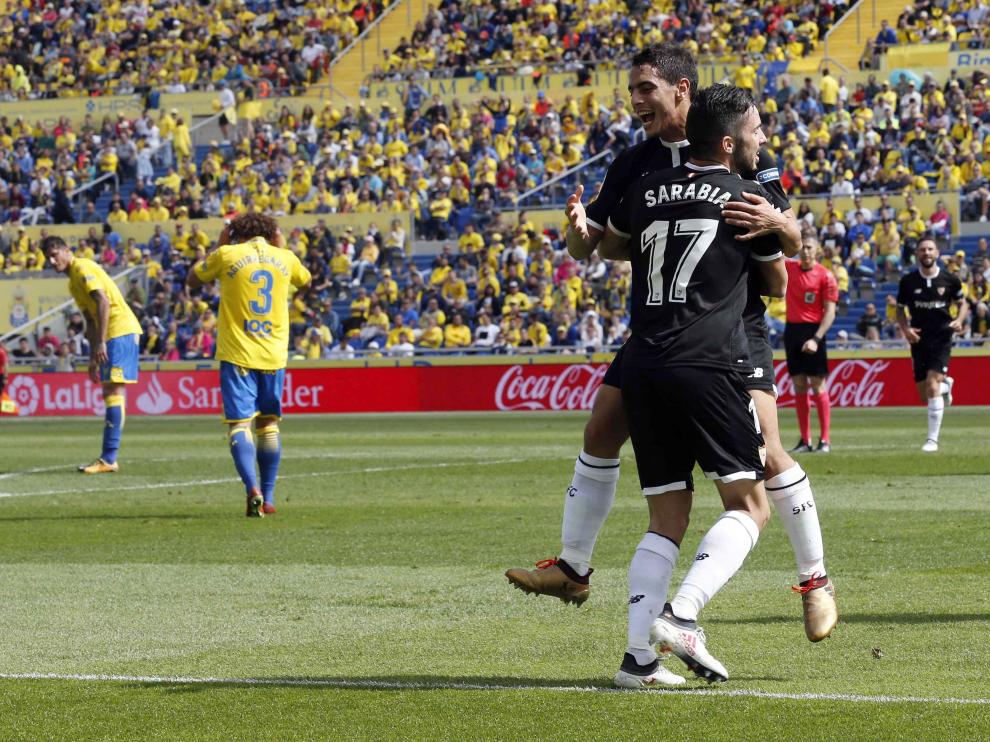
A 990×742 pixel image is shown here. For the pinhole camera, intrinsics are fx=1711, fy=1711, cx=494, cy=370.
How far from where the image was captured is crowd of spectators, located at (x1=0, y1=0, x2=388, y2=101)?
50.2 m

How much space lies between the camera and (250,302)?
12.9 m

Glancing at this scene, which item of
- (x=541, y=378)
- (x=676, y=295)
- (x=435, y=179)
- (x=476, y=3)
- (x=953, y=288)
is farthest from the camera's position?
(x=476, y=3)

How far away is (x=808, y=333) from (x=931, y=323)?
1.38 m

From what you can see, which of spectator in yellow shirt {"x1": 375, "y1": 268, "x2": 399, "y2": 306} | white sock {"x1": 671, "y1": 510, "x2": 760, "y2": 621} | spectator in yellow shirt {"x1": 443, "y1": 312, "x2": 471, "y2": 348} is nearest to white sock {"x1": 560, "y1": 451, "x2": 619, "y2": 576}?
white sock {"x1": 671, "y1": 510, "x2": 760, "y2": 621}

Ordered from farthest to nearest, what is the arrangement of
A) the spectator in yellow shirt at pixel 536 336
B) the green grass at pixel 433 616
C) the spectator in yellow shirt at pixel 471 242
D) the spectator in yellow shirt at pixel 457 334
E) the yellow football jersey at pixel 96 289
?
the spectator in yellow shirt at pixel 471 242
the spectator in yellow shirt at pixel 457 334
the spectator in yellow shirt at pixel 536 336
the yellow football jersey at pixel 96 289
the green grass at pixel 433 616

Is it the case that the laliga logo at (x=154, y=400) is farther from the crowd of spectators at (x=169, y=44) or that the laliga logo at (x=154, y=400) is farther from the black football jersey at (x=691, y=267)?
the black football jersey at (x=691, y=267)

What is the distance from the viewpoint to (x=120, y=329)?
17312 mm

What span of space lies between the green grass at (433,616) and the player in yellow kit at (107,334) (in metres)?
1.05

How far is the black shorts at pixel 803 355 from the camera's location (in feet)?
63.8

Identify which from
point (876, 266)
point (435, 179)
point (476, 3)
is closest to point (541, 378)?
point (876, 266)

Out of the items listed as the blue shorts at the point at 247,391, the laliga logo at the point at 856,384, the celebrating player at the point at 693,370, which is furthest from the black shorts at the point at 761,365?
the laliga logo at the point at 856,384

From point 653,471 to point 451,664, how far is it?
1177mm

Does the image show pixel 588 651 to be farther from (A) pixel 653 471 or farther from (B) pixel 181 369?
(B) pixel 181 369

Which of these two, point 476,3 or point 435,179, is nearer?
point 435,179
